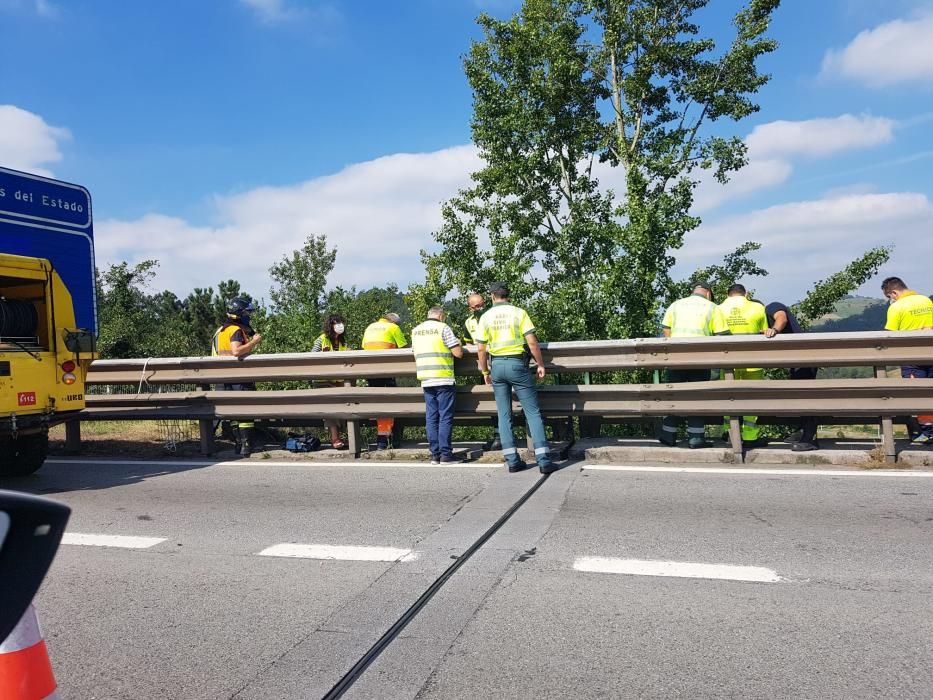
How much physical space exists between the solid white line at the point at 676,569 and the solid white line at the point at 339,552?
110 centimetres

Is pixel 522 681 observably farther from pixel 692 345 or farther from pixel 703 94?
pixel 703 94

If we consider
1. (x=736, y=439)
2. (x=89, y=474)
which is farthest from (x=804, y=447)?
(x=89, y=474)

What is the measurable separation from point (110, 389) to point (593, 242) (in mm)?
11364

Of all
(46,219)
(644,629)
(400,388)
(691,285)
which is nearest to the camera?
(644,629)

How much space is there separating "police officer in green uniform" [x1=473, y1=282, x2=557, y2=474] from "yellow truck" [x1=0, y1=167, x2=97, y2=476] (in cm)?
432

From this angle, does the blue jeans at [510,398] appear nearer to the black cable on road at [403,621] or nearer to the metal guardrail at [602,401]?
the metal guardrail at [602,401]

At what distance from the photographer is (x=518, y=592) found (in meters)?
4.08

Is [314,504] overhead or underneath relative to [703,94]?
underneath

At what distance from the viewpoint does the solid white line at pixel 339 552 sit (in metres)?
4.80

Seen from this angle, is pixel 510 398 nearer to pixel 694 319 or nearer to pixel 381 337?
pixel 694 319

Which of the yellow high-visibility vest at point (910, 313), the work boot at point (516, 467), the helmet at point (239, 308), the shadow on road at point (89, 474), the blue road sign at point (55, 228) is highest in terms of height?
the blue road sign at point (55, 228)

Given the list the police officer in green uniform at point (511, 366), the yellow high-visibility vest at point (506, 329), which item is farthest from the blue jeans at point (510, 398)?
the yellow high-visibility vest at point (506, 329)

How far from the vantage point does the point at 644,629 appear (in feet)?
11.7

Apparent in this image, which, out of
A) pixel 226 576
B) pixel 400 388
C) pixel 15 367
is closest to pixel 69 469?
pixel 15 367
